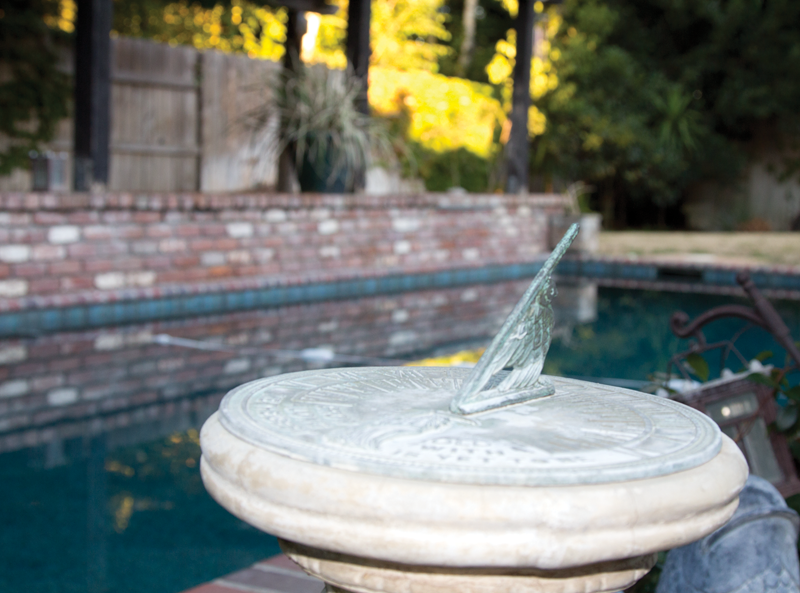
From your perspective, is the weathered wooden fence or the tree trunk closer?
the weathered wooden fence

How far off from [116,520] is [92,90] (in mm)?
4222

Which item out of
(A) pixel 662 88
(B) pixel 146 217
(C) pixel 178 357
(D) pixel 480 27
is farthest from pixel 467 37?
(C) pixel 178 357

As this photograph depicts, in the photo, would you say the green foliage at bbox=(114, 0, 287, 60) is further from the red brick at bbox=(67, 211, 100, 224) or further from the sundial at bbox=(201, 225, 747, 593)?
the sundial at bbox=(201, 225, 747, 593)

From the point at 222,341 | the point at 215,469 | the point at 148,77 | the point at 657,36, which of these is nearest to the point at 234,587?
the point at 215,469

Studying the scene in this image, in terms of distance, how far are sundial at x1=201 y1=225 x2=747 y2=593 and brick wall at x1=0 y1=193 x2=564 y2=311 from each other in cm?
446

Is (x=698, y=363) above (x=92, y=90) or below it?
below

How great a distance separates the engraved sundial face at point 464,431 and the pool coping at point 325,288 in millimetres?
4134

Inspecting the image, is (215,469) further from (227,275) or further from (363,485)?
(227,275)

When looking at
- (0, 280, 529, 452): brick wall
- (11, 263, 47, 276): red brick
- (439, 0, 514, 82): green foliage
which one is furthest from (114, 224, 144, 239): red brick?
(439, 0, 514, 82): green foliage

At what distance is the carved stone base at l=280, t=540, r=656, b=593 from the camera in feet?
3.92

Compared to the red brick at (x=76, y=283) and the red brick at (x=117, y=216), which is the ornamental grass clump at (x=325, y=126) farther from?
the red brick at (x=76, y=283)

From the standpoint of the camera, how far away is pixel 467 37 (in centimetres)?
1487

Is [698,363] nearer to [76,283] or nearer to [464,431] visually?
[464,431]

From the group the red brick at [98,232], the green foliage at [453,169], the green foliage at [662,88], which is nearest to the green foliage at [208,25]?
the green foliage at [453,169]
